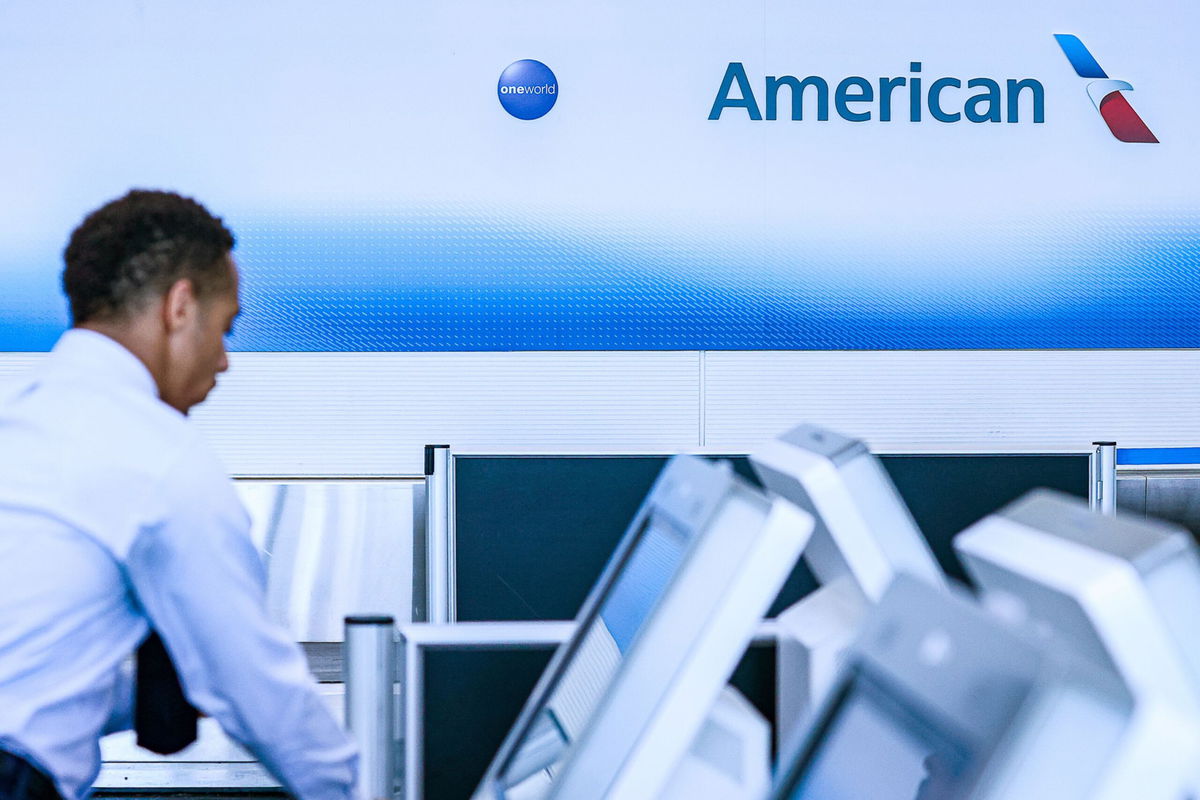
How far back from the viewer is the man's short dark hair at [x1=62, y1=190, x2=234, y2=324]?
4.05 feet

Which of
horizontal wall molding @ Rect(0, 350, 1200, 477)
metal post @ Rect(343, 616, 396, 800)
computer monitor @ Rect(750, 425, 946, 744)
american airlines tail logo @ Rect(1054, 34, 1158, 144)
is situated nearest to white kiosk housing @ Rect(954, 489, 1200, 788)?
computer monitor @ Rect(750, 425, 946, 744)

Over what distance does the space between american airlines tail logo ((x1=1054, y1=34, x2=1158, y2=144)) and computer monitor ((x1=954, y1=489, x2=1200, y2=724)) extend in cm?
299

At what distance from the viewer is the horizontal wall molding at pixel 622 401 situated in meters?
3.16

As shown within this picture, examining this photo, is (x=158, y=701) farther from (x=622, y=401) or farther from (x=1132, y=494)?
(x=1132, y=494)

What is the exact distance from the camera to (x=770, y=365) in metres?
3.21

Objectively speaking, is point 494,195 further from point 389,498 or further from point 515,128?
point 389,498

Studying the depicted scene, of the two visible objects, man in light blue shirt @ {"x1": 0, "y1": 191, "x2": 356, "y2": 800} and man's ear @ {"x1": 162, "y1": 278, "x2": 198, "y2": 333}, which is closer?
man in light blue shirt @ {"x1": 0, "y1": 191, "x2": 356, "y2": 800}

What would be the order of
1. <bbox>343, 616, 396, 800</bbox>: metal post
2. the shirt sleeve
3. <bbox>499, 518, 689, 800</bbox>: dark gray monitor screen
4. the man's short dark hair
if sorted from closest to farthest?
1. <bbox>499, 518, 689, 800</bbox>: dark gray monitor screen
2. the shirt sleeve
3. the man's short dark hair
4. <bbox>343, 616, 396, 800</bbox>: metal post

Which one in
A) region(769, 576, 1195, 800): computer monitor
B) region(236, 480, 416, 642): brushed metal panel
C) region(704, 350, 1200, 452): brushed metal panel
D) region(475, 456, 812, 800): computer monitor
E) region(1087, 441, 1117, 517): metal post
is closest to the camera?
region(769, 576, 1195, 800): computer monitor

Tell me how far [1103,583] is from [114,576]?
0.95m

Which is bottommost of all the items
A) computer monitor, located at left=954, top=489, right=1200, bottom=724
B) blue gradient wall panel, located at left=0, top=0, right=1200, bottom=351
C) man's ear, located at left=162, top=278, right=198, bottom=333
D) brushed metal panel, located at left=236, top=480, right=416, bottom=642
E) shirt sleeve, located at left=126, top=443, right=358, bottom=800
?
brushed metal panel, located at left=236, top=480, right=416, bottom=642

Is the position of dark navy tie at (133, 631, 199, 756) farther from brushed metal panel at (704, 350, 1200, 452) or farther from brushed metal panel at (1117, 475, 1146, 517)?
brushed metal panel at (1117, 475, 1146, 517)

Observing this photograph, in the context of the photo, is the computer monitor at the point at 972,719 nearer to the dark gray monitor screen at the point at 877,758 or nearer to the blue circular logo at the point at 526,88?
the dark gray monitor screen at the point at 877,758

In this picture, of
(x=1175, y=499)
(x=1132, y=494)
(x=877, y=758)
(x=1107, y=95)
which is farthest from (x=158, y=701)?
(x=1107, y=95)
